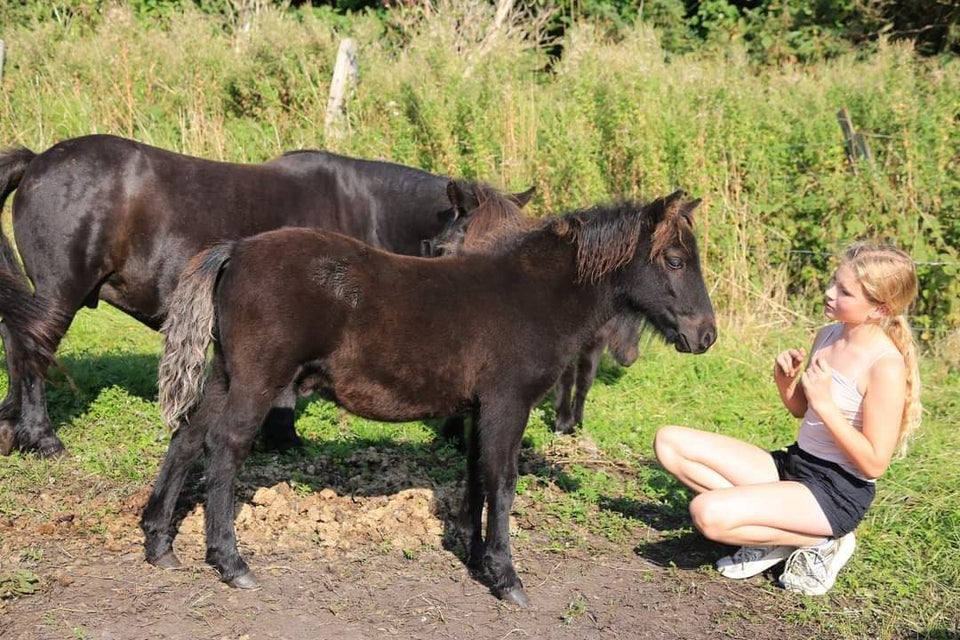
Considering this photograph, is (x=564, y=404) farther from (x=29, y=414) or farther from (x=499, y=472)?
(x=29, y=414)

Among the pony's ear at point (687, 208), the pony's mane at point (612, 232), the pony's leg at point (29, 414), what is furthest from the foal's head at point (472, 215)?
the pony's leg at point (29, 414)

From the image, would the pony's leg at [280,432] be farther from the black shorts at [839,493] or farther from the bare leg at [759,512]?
the black shorts at [839,493]

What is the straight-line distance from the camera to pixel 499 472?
13.9 feet

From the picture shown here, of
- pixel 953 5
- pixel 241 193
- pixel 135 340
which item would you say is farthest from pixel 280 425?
pixel 953 5

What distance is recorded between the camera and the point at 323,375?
409cm

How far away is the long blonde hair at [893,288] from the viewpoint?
4.07 meters

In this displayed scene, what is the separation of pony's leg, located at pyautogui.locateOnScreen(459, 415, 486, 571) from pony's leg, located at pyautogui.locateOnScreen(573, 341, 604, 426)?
2188 mm

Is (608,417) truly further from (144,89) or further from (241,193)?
(144,89)

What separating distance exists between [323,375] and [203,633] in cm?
114

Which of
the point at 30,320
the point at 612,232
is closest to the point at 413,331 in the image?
the point at 612,232

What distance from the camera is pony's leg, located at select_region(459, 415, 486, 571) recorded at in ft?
14.6

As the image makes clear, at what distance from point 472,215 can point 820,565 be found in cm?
298

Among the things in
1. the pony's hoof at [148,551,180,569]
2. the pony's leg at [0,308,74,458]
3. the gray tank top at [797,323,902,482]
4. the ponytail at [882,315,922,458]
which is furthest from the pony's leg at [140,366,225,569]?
the ponytail at [882,315,922,458]

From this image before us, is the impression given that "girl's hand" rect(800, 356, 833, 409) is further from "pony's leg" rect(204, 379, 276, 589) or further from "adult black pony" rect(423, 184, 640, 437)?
"pony's leg" rect(204, 379, 276, 589)
